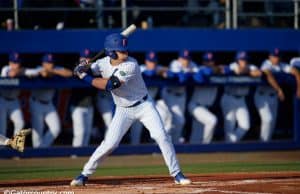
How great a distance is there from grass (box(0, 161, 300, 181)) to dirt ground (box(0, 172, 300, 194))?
0.80 m

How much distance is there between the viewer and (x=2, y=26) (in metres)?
15.4

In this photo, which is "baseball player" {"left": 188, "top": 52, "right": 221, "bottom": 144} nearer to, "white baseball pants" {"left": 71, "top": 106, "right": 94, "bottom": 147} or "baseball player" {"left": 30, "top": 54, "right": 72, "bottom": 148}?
"white baseball pants" {"left": 71, "top": 106, "right": 94, "bottom": 147}

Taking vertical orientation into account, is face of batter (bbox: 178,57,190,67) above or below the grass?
above

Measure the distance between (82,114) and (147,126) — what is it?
18.1 feet

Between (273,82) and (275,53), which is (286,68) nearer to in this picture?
(275,53)

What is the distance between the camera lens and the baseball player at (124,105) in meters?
8.91

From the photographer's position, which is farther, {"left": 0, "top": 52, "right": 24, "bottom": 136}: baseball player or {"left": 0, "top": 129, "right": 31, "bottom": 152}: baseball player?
{"left": 0, "top": 52, "right": 24, "bottom": 136}: baseball player

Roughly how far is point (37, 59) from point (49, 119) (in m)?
1.95

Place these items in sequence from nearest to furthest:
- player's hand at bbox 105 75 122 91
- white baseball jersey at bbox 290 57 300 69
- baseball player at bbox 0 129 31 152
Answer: player's hand at bbox 105 75 122 91 < baseball player at bbox 0 129 31 152 < white baseball jersey at bbox 290 57 300 69

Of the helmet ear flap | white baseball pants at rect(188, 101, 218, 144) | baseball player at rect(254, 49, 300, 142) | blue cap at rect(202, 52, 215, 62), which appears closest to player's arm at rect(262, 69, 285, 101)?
baseball player at rect(254, 49, 300, 142)

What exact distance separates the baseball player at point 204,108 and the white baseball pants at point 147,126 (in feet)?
18.7

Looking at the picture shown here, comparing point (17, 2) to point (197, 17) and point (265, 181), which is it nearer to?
point (197, 17)

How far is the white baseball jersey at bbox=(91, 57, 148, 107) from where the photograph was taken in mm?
8875

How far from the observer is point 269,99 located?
15383 mm
